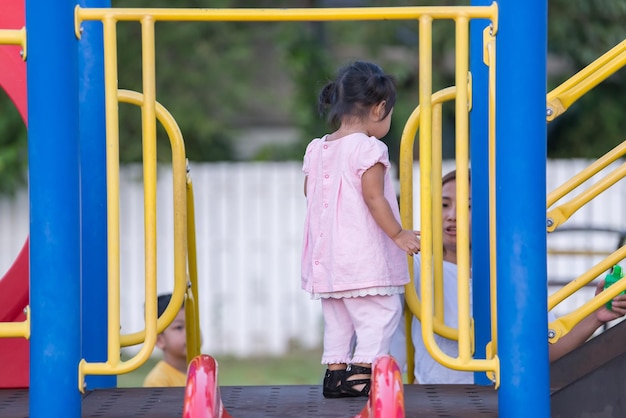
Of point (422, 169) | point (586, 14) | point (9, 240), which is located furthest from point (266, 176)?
point (422, 169)

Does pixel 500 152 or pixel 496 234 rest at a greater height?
pixel 500 152

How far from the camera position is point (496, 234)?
88.7 inches

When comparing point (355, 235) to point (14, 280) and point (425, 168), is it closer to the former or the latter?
point (425, 168)

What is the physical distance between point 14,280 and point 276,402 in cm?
104

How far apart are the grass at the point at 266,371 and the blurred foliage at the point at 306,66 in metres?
1.94

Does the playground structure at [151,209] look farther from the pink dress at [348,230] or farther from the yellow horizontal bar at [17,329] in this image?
the pink dress at [348,230]

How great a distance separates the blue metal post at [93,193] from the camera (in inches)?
114

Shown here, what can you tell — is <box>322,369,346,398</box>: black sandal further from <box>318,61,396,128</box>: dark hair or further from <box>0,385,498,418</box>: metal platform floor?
<box>318,61,396,128</box>: dark hair

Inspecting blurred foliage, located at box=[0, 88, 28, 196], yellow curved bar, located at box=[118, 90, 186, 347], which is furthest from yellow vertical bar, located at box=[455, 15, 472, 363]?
blurred foliage, located at box=[0, 88, 28, 196]

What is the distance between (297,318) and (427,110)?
289 inches

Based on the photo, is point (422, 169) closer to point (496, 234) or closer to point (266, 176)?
point (496, 234)

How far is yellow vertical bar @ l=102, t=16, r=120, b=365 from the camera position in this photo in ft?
7.28

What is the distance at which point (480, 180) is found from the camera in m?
3.02

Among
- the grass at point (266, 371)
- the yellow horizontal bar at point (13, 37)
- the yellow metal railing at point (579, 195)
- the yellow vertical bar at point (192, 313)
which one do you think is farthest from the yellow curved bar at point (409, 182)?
the grass at point (266, 371)
